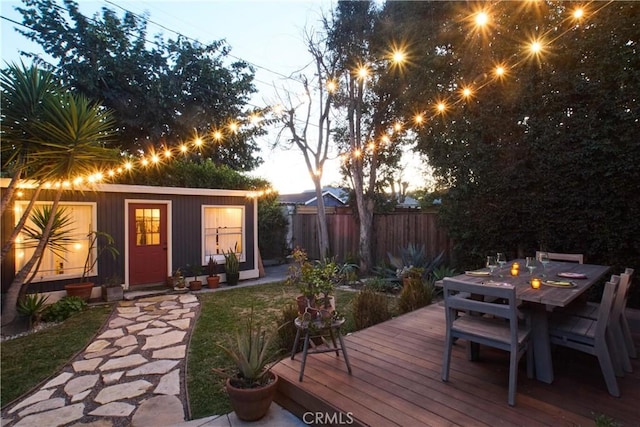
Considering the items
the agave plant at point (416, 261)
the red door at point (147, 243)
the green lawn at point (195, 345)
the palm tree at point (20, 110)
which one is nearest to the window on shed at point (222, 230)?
the red door at point (147, 243)

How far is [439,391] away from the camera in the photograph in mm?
2174

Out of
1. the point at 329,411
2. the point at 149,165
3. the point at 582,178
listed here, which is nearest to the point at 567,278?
the point at 329,411

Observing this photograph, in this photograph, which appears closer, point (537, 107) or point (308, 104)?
point (537, 107)

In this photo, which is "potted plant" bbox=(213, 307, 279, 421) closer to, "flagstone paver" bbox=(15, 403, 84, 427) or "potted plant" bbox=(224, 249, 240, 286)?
"flagstone paver" bbox=(15, 403, 84, 427)

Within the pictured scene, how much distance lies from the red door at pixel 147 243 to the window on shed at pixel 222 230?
2.76 feet

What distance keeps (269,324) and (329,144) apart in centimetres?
573

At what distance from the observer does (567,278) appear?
2850 millimetres

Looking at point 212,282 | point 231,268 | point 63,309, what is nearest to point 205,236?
point 231,268

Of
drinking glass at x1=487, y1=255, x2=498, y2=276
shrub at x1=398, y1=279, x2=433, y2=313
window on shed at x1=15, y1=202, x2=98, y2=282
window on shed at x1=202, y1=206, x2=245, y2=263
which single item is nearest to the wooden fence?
shrub at x1=398, y1=279, x2=433, y2=313

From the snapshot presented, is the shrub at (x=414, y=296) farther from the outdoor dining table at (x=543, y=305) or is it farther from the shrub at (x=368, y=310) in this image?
the outdoor dining table at (x=543, y=305)

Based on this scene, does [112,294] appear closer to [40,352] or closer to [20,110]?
[40,352]

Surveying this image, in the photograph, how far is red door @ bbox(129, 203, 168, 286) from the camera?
20.4 ft

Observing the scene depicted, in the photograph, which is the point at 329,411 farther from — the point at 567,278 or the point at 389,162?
the point at 389,162

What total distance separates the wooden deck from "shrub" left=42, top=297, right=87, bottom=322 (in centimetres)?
401
